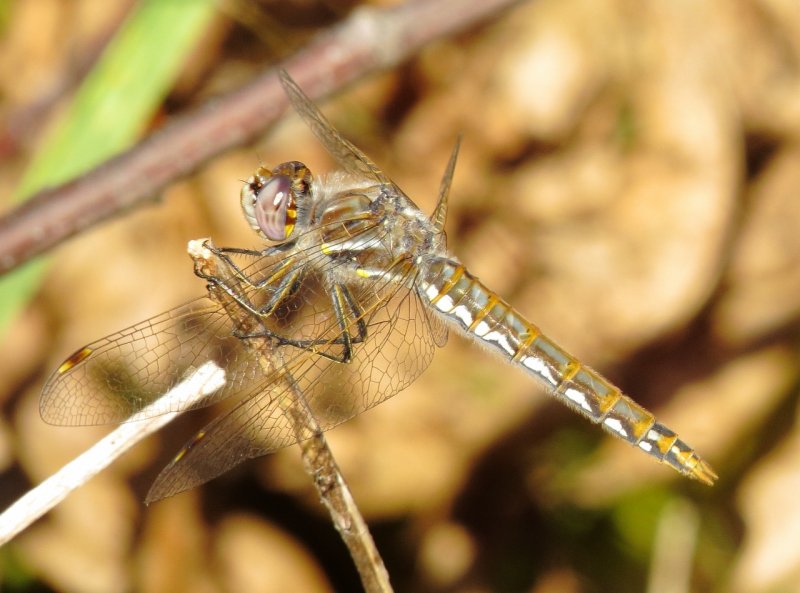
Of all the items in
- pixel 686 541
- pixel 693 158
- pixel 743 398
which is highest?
pixel 693 158

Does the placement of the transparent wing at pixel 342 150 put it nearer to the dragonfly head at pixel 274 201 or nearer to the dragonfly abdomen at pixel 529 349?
the dragonfly head at pixel 274 201

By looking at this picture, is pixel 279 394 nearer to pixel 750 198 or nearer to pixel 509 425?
pixel 509 425

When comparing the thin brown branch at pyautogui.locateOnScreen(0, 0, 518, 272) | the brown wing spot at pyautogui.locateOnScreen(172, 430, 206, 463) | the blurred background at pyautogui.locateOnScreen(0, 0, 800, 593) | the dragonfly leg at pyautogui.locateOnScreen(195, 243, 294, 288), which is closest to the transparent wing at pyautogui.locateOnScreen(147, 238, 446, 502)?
the brown wing spot at pyautogui.locateOnScreen(172, 430, 206, 463)

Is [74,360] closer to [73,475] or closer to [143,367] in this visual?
[143,367]

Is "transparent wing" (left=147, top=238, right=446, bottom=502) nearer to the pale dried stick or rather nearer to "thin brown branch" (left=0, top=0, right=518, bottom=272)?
the pale dried stick

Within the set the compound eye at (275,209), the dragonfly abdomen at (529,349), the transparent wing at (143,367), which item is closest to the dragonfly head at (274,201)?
the compound eye at (275,209)

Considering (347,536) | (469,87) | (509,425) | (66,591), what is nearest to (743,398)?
(509,425)
